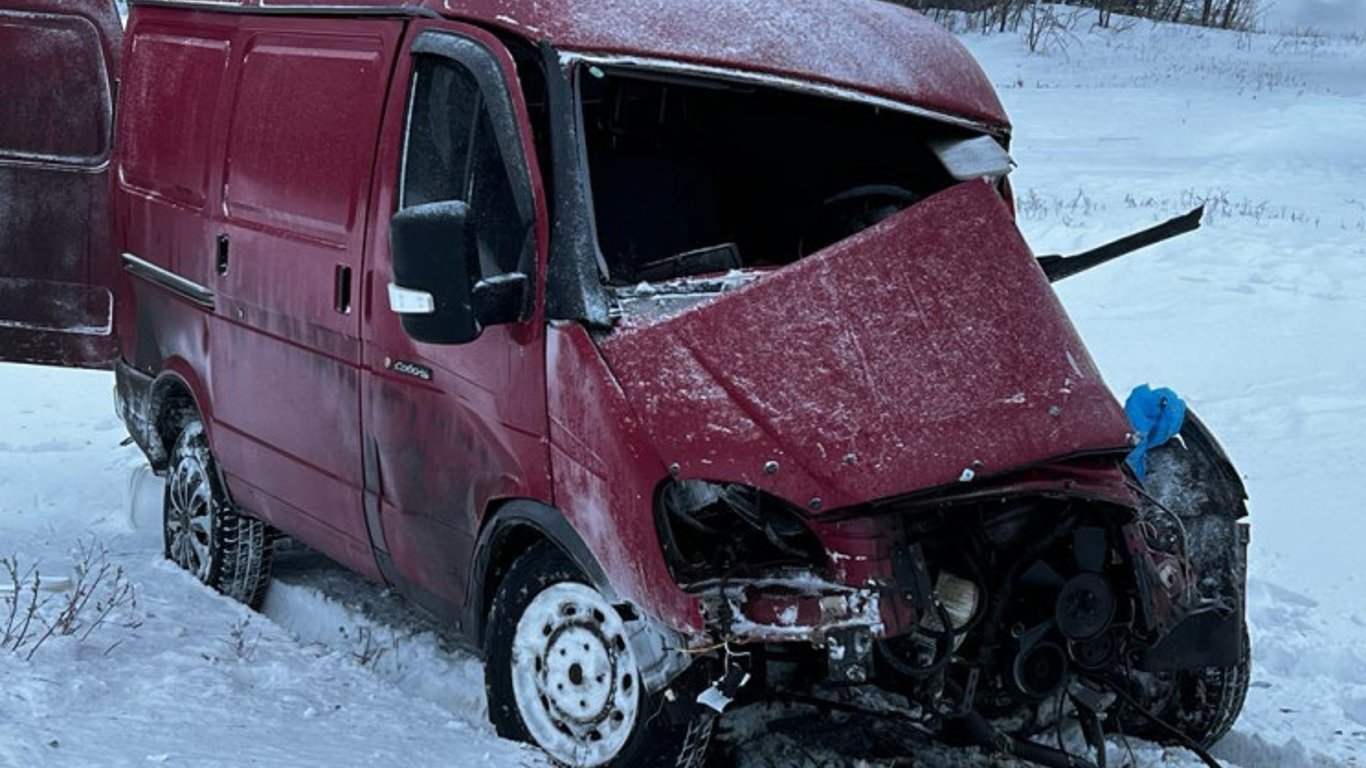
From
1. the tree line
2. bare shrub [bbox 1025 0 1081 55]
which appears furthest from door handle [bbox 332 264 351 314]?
the tree line

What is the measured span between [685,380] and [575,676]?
942 mm

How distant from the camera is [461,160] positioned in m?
5.12

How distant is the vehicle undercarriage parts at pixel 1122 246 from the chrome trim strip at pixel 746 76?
2.39 ft

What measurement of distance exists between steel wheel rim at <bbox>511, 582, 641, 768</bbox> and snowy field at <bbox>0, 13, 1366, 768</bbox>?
16 centimetres

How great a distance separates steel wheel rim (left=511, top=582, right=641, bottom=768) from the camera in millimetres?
4629

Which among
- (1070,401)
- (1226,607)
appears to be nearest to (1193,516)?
(1226,607)

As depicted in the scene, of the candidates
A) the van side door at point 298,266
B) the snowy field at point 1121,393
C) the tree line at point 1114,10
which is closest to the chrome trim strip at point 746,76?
the van side door at point 298,266

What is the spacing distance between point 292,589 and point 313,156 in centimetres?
201

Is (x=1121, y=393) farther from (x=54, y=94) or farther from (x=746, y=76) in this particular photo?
(x=54, y=94)

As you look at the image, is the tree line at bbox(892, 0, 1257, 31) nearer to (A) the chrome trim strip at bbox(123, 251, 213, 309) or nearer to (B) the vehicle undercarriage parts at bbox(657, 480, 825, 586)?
(A) the chrome trim strip at bbox(123, 251, 213, 309)

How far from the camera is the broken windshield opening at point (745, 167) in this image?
18.5 ft

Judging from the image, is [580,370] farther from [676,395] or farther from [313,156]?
[313,156]

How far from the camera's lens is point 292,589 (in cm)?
695

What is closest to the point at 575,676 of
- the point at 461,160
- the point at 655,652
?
the point at 655,652
